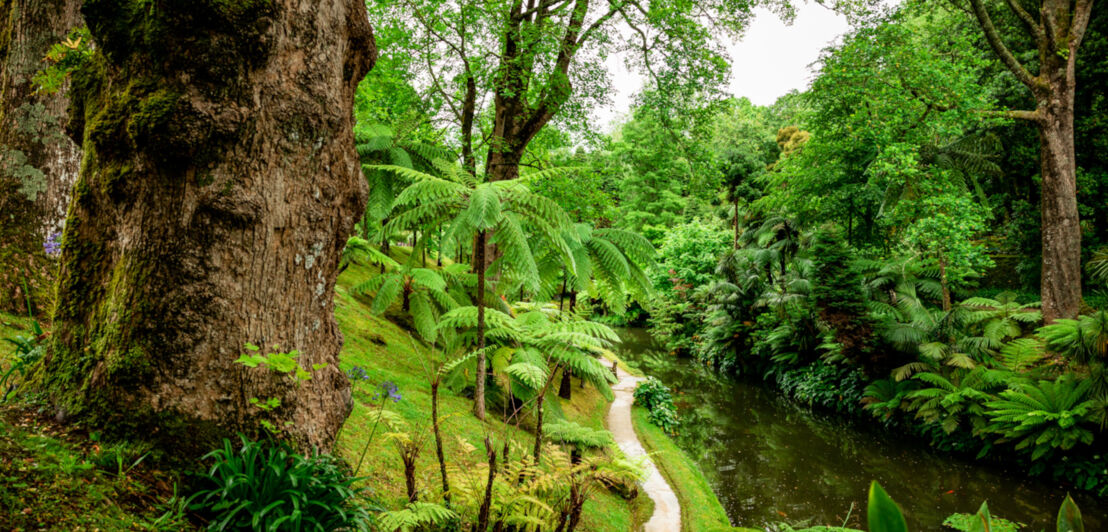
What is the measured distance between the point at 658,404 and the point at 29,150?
10.5 m

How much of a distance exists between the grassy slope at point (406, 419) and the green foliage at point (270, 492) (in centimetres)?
62

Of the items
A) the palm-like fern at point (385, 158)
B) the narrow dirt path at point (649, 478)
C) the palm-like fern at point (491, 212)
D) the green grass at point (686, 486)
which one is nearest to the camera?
the palm-like fern at point (491, 212)

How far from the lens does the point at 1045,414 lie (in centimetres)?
766

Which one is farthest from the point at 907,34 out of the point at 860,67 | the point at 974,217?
the point at 974,217

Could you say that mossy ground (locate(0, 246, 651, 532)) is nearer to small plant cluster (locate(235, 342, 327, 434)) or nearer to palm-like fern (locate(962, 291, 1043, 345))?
small plant cluster (locate(235, 342, 327, 434))

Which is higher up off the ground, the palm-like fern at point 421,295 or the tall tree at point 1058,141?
the tall tree at point 1058,141

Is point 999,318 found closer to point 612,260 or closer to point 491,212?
point 612,260

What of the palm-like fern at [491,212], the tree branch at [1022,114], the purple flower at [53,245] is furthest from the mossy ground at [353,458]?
the tree branch at [1022,114]

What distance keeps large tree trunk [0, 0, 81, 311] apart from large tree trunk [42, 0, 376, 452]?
1378mm

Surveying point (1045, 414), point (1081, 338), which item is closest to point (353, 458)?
point (1045, 414)

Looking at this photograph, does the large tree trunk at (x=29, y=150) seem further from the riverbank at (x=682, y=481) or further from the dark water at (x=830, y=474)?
the dark water at (x=830, y=474)

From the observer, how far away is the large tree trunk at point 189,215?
71.5 inches

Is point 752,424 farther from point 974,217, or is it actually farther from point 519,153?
point 519,153

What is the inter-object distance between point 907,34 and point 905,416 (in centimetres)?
798
